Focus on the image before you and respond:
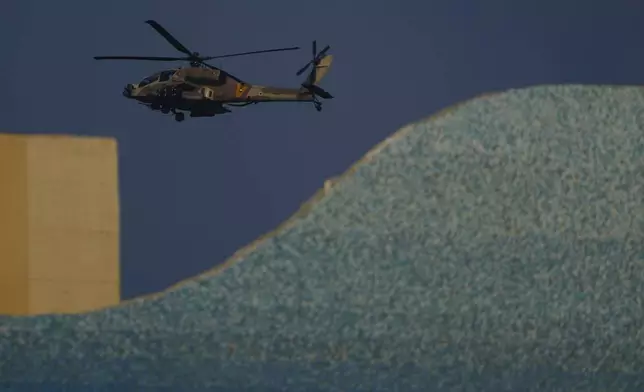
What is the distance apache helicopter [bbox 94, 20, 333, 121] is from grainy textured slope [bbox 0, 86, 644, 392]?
0.65 feet

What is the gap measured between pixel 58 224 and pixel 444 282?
2.50 ft

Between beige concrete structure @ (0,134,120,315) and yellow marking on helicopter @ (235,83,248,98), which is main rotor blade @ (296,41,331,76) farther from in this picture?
beige concrete structure @ (0,134,120,315)

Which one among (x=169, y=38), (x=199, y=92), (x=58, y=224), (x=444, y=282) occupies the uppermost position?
(x=169, y=38)

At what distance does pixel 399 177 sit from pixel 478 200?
0.55 feet

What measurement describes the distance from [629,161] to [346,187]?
23.3 inches

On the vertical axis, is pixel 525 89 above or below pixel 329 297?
above

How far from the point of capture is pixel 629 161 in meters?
1.55

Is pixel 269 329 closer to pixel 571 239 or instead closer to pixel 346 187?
pixel 346 187

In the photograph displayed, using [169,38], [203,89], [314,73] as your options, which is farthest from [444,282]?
[169,38]

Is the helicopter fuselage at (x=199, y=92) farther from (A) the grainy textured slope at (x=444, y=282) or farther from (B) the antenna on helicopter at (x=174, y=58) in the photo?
(A) the grainy textured slope at (x=444, y=282)

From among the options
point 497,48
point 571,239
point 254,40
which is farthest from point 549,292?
point 254,40

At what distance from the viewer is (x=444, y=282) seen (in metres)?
1.51

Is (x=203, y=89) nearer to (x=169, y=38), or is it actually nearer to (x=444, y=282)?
(x=169, y=38)

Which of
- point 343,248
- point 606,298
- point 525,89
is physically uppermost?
point 525,89
